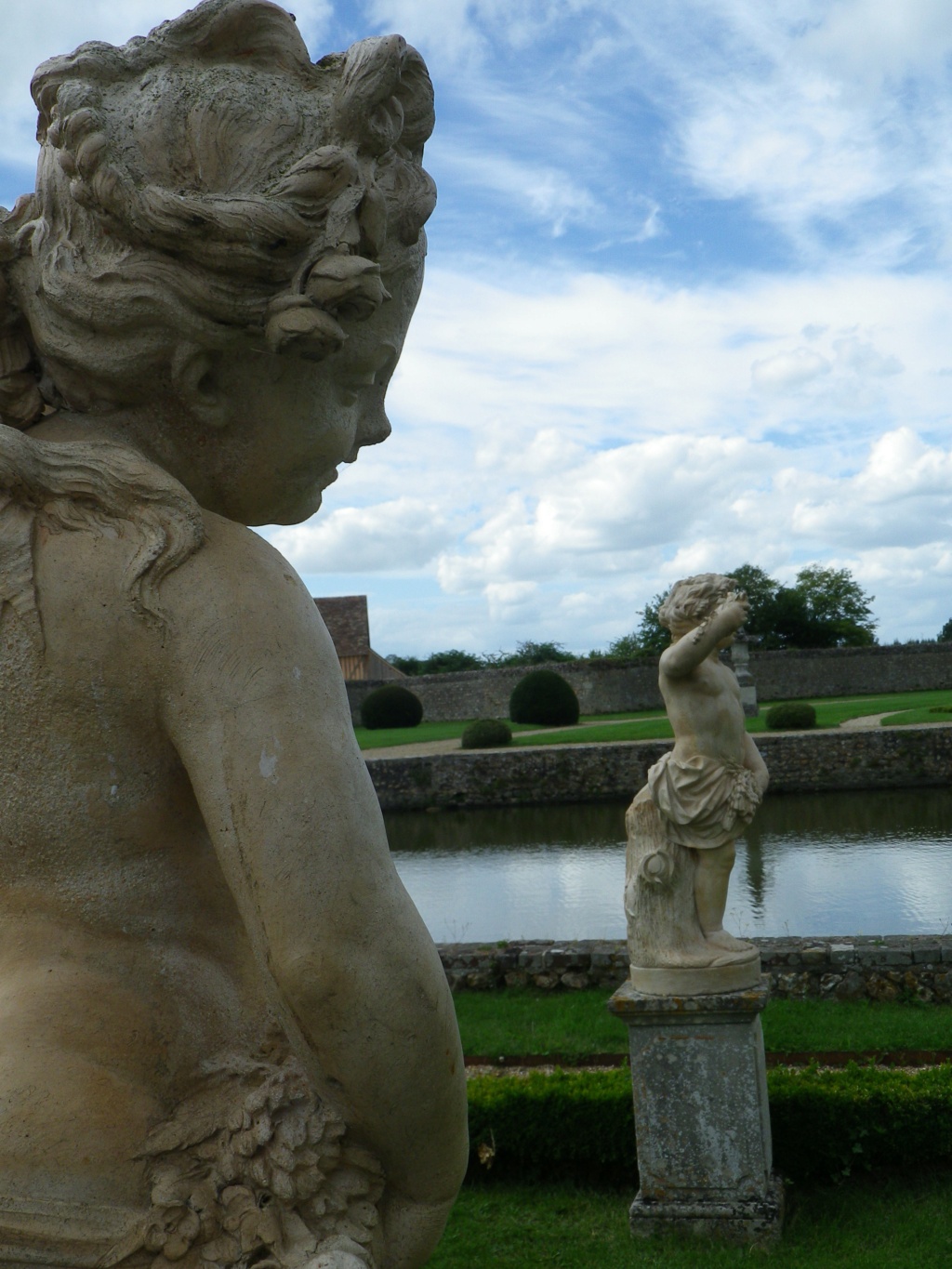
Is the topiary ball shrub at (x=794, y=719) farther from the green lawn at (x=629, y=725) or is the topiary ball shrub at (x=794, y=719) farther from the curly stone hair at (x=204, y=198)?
the curly stone hair at (x=204, y=198)

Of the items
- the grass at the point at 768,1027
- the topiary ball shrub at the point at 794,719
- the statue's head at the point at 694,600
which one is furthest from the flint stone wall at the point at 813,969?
the topiary ball shrub at the point at 794,719

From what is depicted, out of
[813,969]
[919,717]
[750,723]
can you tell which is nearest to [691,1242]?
[813,969]

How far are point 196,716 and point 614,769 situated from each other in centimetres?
2108

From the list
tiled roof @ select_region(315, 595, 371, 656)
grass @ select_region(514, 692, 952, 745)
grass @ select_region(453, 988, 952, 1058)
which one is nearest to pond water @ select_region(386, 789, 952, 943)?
grass @ select_region(453, 988, 952, 1058)

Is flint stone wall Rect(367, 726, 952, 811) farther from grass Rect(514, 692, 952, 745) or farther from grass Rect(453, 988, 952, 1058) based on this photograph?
grass Rect(453, 988, 952, 1058)

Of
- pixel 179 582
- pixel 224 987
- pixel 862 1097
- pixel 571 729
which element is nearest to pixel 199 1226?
pixel 224 987

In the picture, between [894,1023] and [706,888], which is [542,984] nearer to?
[894,1023]

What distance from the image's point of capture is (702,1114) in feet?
16.8

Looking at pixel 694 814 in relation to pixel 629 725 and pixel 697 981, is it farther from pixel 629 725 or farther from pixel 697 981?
pixel 629 725

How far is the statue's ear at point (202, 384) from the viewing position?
50.3 inches

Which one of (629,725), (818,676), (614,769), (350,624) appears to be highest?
(350,624)

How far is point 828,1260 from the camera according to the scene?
16.1 ft

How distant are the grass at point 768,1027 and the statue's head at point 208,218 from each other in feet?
21.1

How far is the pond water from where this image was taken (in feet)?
38.3
